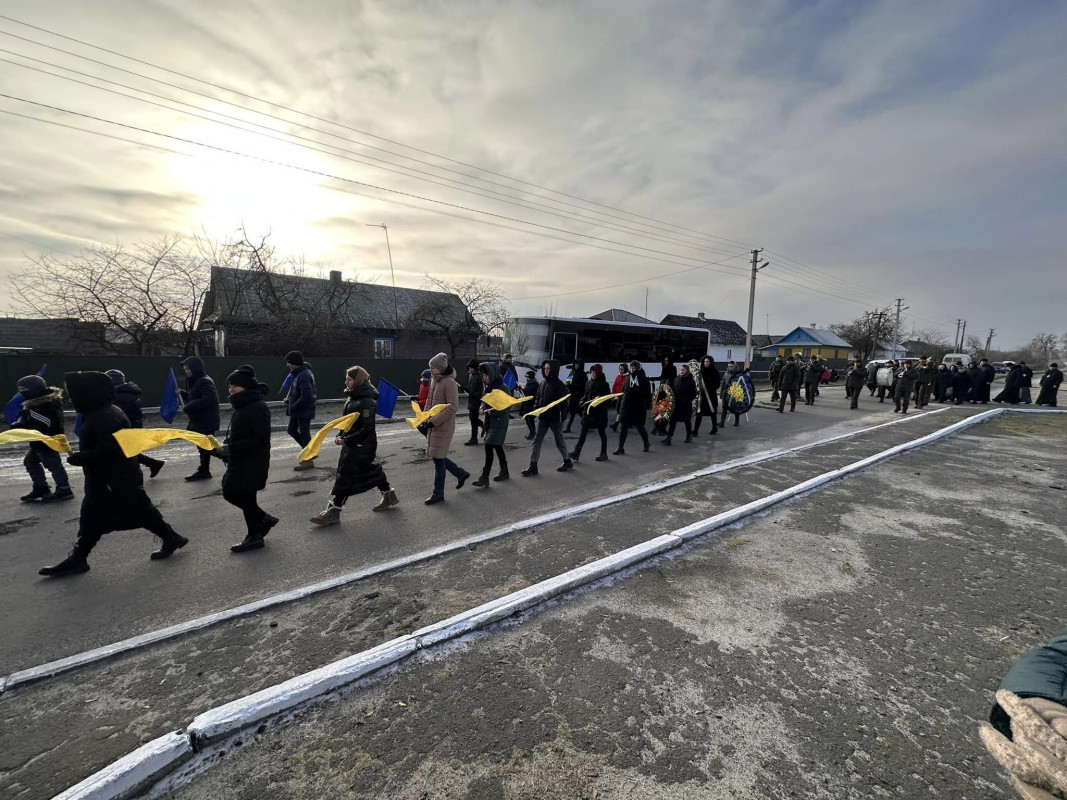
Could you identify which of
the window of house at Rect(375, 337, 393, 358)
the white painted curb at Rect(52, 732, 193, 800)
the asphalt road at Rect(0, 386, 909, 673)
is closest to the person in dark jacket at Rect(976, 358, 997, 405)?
the asphalt road at Rect(0, 386, 909, 673)

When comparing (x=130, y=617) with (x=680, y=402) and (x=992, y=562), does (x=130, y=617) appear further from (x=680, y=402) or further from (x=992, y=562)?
(x=680, y=402)

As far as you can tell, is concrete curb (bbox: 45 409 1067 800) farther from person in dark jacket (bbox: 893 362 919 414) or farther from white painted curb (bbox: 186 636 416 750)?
person in dark jacket (bbox: 893 362 919 414)

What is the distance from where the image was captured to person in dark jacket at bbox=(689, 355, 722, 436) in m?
10.7

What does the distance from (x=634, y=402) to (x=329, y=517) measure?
5.79 meters

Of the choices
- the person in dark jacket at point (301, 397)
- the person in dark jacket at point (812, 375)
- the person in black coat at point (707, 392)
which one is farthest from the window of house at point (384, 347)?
the person in dark jacket at point (812, 375)

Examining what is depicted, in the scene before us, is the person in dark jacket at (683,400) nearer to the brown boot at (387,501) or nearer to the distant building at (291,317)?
the brown boot at (387,501)

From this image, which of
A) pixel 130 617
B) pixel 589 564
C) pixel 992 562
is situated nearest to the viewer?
pixel 130 617

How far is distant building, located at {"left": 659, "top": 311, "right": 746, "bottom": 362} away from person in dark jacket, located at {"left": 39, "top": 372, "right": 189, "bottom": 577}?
5968cm

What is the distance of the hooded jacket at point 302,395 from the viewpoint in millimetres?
7547

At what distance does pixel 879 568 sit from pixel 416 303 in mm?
31698

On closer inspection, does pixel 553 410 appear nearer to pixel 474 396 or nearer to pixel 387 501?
pixel 474 396

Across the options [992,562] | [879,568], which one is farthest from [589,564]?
[992,562]

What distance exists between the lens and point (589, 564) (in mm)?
3828

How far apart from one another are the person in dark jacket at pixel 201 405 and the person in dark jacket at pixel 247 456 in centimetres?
272
